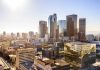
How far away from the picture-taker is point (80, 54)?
6211 millimetres

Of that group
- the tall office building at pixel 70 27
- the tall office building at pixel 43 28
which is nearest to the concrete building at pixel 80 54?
the tall office building at pixel 70 27

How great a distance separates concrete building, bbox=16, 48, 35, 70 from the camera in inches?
223

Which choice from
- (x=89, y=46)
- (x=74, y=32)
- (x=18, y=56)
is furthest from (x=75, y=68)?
(x=74, y=32)

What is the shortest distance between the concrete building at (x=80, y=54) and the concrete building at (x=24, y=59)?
1934mm

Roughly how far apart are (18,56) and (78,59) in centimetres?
274

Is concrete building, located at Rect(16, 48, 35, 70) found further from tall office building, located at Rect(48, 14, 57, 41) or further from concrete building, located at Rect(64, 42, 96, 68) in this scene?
tall office building, located at Rect(48, 14, 57, 41)

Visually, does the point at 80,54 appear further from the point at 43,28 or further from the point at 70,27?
the point at 43,28

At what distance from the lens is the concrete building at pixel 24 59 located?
5.66 m

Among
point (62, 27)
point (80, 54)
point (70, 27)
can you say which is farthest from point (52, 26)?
point (80, 54)

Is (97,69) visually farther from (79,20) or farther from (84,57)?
(79,20)

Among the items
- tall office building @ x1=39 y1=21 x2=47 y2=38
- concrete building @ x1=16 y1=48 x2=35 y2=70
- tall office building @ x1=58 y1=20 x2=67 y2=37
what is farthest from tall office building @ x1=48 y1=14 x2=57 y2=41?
concrete building @ x1=16 y1=48 x2=35 y2=70

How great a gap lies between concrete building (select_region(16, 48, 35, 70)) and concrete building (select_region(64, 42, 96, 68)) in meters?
1.93

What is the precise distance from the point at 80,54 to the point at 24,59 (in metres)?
2.56

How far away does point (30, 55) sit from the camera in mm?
6113
